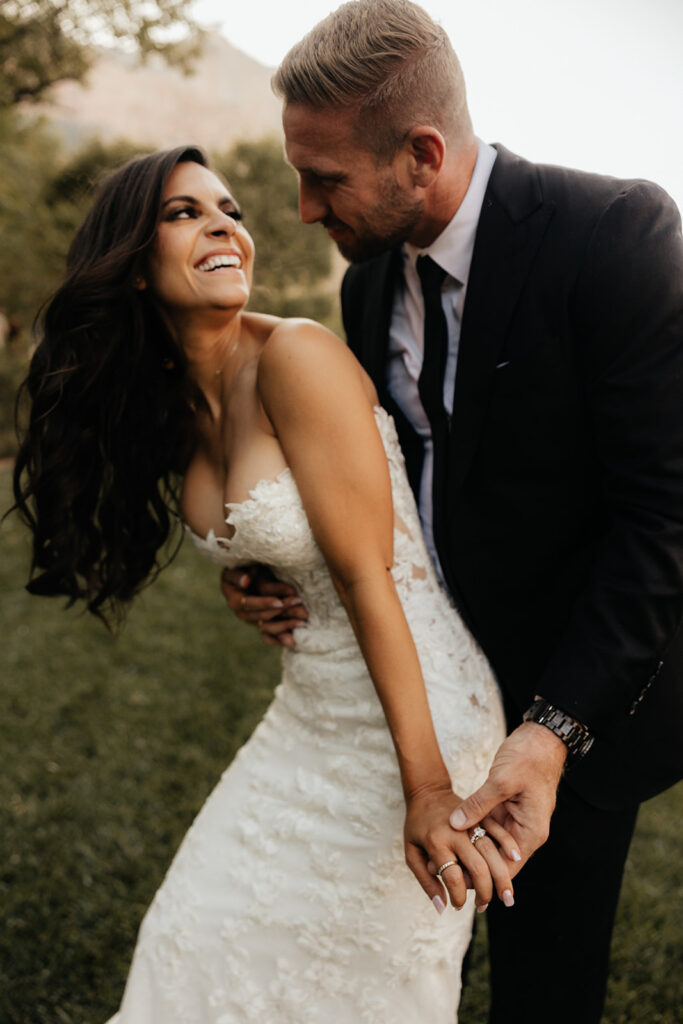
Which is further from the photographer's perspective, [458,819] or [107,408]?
[107,408]

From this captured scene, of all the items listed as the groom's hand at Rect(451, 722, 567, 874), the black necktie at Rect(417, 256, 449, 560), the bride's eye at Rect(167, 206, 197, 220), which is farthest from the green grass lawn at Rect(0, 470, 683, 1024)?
the bride's eye at Rect(167, 206, 197, 220)

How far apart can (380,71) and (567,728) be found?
158cm

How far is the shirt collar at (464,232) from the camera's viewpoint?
2039mm

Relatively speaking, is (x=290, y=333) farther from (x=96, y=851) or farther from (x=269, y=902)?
(x=96, y=851)

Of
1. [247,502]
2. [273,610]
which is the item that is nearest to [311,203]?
[247,502]

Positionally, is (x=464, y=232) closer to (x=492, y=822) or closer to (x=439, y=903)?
(x=492, y=822)

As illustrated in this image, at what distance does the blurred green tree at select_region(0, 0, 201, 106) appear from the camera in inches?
256

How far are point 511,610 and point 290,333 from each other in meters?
0.90

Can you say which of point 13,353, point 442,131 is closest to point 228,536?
point 442,131

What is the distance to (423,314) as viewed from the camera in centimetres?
223

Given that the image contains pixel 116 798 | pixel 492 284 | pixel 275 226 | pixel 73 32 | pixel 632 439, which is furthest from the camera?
pixel 275 226

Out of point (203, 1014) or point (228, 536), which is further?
point (228, 536)

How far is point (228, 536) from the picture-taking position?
7.36 ft

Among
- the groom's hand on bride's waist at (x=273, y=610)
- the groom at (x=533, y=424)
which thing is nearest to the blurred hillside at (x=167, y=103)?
the groom at (x=533, y=424)
